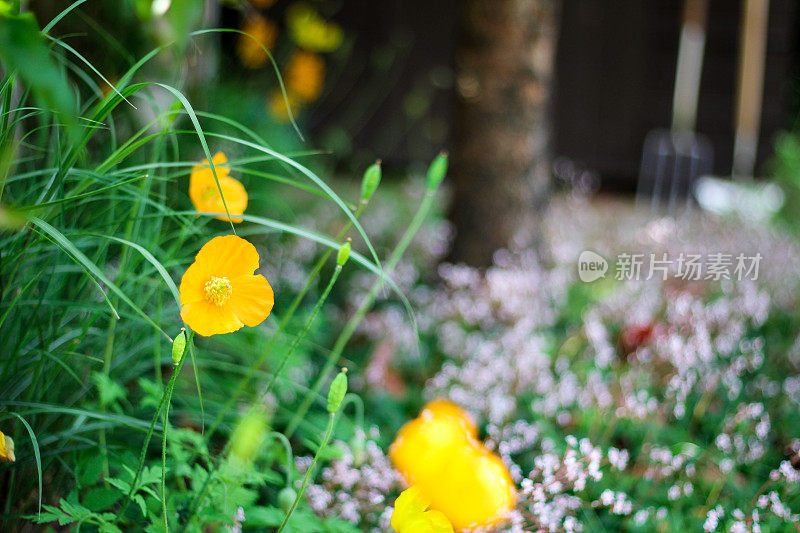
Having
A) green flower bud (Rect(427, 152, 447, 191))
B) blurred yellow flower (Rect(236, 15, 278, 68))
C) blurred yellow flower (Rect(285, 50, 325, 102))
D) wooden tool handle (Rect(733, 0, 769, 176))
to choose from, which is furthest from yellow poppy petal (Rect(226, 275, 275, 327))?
wooden tool handle (Rect(733, 0, 769, 176))

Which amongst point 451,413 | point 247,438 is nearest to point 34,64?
point 247,438

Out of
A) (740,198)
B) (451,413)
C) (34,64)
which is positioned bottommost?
(740,198)

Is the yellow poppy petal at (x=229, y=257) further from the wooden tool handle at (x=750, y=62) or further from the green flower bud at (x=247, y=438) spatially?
the wooden tool handle at (x=750, y=62)

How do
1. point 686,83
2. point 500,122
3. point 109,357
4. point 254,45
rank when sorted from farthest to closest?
point 686,83, point 254,45, point 500,122, point 109,357

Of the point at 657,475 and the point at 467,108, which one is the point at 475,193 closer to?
the point at 467,108

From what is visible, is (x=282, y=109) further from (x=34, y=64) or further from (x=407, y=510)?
(x=34, y=64)

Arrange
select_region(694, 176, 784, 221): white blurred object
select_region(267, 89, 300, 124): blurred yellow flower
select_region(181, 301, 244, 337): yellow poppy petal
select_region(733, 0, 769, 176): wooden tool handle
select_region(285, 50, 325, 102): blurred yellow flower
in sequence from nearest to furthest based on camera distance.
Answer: select_region(181, 301, 244, 337): yellow poppy petal → select_region(285, 50, 325, 102): blurred yellow flower → select_region(267, 89, 300, 124): blurred yellow flower → select_region(694, 176, 784, 221): white blurred object → select_region(733, 0, 769, 176): wooden tool handle

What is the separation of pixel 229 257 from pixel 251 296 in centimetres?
5

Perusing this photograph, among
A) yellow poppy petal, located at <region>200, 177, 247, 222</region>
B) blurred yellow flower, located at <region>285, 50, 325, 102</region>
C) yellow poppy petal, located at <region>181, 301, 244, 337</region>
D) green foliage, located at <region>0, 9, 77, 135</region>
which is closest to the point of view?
green foliage, located at <region>0, 9, 77, 135</region>

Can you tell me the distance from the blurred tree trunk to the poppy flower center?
1.89 metres

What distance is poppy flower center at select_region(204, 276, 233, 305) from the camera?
79 cm

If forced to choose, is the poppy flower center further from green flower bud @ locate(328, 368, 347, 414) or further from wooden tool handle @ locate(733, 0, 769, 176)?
wooden tool handle @ locate(733, 0, 769, 176)

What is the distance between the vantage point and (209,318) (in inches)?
31.0

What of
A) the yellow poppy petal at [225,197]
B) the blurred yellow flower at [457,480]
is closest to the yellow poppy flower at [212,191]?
the yellow poppy petal at [225,197]
